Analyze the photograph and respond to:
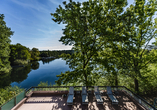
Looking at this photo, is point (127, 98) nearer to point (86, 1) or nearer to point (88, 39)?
point (88, 39)

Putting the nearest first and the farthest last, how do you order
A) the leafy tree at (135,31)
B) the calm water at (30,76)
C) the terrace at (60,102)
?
the terrace at (60,102) < the leafy tree at (135,31) < the calm water at (30,76)

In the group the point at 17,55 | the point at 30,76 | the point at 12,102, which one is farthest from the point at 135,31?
the point at 17,55

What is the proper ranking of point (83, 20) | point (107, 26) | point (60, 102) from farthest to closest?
point (107, 26) → point (83, 20) → point (60, 102)

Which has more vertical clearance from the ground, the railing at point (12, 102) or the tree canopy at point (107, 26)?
the tree canopy at point (107, 26)

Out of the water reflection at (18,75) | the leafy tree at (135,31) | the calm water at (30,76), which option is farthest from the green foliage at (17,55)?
the leafy tree at (135,31)

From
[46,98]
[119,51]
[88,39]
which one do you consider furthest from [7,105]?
[119,51]

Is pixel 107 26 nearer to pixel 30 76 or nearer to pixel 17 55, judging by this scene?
pixel 30 76

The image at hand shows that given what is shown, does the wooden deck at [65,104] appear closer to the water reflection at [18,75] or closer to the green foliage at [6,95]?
the green foliage at [6,95]

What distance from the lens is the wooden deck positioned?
5.79 m

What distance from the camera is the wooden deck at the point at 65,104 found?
19.0 ft

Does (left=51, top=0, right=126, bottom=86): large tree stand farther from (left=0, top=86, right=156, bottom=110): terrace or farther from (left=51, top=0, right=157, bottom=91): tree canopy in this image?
(left=0, top=86, right=156, bottom=110): terrace

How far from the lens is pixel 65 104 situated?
20.4 ft

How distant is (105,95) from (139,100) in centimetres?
269

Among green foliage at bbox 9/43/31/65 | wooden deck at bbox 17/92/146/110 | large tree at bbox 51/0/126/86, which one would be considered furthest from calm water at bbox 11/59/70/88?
large tree at bbox 51/0/126/86
